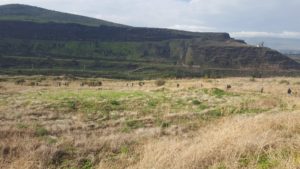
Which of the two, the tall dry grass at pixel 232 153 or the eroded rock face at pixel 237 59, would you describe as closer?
the tall dry grass at pixel 232 153

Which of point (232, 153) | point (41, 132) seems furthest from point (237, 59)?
point (232, 153)

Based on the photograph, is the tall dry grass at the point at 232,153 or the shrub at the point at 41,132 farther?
the shrub at the point at 41,132

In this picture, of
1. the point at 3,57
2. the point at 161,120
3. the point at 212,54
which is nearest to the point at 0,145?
the point at 161,120

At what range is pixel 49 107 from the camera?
2484cm

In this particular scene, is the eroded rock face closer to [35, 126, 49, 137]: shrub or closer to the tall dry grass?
[35, 126, 49, 137]: shrub

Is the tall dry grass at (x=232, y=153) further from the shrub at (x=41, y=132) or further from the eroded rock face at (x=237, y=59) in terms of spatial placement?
the eroded rock face at (x=237, y=59)

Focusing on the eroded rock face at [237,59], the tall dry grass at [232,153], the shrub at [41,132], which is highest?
the tall dry grass at [232,153]

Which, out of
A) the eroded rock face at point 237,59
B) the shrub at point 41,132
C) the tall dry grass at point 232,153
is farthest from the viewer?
the eroded rock face at point 237,59

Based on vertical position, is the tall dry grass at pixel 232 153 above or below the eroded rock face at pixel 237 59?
above

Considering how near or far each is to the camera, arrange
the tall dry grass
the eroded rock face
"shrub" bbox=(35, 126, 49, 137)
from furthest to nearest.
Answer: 1. the eroded rock face
2. "shrub" bbox=(35, 126, 49, 137)
3. the tall dry grass

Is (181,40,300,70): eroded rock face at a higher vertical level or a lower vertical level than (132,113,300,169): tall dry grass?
lower

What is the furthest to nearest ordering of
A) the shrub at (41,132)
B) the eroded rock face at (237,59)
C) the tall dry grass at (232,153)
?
1. the eroded rock face at (237,59)
2. the shrub at (41,132)
3. the tall dry grass at (232,153)

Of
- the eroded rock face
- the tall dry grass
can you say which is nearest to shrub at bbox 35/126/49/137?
the tall dry grass

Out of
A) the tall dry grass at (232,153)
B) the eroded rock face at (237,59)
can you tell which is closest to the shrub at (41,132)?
the tall dry grass at (232,153)
